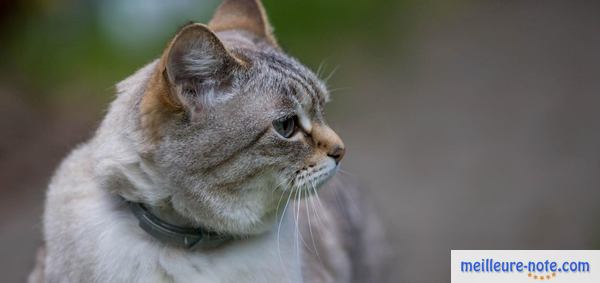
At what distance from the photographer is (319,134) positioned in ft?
7.36

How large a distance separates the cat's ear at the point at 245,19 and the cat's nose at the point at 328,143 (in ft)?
1.71

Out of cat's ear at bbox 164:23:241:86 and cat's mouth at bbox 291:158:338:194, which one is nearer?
cat's ear at bbox 164:23:241:86

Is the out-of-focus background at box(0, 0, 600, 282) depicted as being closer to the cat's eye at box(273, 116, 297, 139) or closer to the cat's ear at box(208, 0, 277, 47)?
the cat's ear at box(208, 0, 277, 47)

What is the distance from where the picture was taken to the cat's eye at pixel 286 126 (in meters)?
2.19

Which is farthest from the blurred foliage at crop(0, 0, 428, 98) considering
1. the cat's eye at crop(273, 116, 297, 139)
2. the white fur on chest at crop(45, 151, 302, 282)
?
the cat's eye at crop(273, 116, 297, 139)

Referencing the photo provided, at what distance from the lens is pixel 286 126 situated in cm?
221

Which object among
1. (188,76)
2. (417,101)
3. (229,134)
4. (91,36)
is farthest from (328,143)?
(91,36)

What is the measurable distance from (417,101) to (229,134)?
3.67 metres

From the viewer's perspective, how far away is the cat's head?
2.10m

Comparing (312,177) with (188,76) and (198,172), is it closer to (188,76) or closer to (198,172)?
(198,172)

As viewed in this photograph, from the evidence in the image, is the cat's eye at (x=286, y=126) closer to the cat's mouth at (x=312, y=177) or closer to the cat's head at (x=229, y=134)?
the cat's head at (x=229, y=134)

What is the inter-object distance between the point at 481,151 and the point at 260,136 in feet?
10.4

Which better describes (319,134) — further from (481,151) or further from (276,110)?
(481,151)

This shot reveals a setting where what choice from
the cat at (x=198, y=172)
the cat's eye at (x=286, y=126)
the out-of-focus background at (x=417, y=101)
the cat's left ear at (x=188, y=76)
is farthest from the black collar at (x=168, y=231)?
the out-of-focus background at (x=417, y=101)
